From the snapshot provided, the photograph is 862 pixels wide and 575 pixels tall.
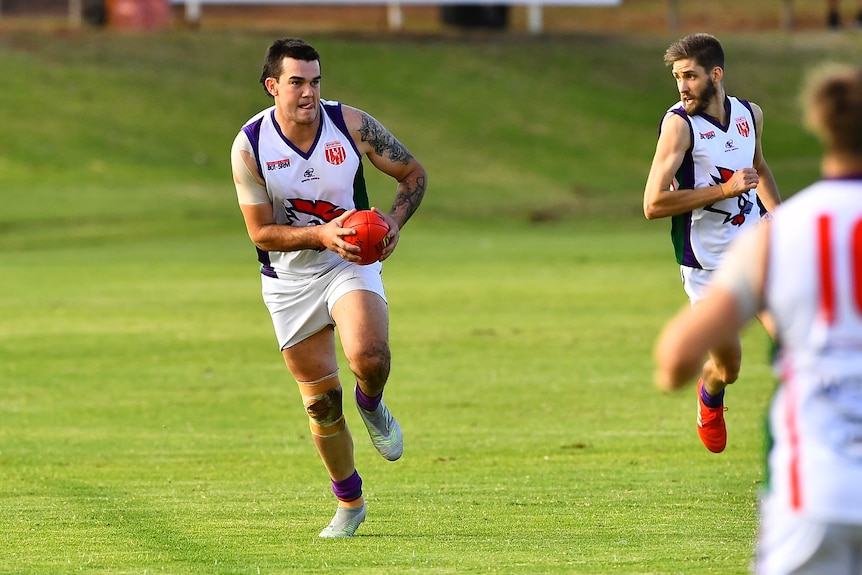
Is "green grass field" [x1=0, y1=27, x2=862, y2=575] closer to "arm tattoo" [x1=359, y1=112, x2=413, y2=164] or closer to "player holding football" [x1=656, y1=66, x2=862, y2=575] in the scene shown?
"arm tattoo" [x1=359, y1=112, x2=413, y2=164]

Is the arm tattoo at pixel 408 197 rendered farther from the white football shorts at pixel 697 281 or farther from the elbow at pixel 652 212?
the white football shorts at pixel 697 281

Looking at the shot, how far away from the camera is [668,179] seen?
8.98m

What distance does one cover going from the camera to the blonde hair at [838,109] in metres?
4.03

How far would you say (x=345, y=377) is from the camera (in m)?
14.8

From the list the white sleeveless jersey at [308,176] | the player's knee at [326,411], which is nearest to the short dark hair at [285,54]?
the white sleeveless jersey at [308,176]

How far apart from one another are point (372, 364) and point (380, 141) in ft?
4.59

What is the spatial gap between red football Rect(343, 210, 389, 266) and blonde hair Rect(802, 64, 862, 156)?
3.86 meters

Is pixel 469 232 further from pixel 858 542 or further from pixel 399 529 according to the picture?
pixel 858 542

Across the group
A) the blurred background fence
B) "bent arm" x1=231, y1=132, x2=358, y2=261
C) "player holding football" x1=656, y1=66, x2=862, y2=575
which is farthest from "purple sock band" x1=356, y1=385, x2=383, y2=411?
the blurred background fence

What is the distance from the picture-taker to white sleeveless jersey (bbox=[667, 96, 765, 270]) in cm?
914

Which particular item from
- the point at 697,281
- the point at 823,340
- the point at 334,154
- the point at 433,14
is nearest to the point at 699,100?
the point at 697,281

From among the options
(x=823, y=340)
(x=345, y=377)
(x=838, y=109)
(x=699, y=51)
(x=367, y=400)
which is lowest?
(x=345, y=377)

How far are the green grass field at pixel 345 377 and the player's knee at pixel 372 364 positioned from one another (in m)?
0.83

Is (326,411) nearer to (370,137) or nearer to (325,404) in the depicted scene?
(325,404)
